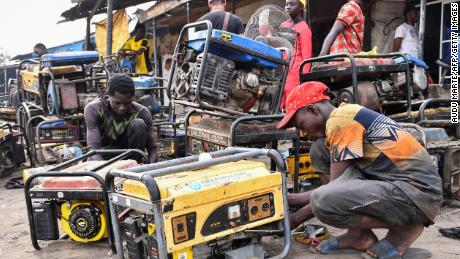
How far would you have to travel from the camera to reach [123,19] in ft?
41.3

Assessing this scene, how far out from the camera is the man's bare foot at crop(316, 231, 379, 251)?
9.91 ft

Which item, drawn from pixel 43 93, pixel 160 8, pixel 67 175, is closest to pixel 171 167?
pixel 67 175

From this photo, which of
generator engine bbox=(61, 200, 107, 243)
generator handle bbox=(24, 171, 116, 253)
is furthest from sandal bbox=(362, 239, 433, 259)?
generator engine bbox=(61, 200, 107, 243)

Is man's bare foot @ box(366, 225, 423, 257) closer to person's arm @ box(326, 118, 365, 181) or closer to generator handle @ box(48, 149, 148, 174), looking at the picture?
person's arm @ box(326, 118, 365, 181)

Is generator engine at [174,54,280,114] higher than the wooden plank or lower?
lower

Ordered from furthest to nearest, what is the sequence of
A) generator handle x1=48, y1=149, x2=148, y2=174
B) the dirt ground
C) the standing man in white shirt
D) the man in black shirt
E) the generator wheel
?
the standing man in white shirt → the generator wheel → the man in black shirt → generator handle x1=48, y1=149, x2=148, y2=174 → the dirt ground

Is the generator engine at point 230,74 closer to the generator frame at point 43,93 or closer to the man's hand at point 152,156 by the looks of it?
the man's hand at point 152,156

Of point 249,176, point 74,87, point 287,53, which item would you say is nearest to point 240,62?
point 287,53

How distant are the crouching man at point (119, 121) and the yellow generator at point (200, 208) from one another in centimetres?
138

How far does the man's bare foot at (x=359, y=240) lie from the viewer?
3020 millimetres

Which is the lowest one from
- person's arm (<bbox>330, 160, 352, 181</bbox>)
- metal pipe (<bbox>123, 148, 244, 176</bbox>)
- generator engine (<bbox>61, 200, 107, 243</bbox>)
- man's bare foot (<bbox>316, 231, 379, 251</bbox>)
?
man's bare foot (<bbox>316, 231, 379, 251</bbox>)

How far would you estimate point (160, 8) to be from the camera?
1138cm

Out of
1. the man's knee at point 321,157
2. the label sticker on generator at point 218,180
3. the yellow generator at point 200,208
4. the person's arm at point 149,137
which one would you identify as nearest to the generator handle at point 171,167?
the yellow generator at point 200,208

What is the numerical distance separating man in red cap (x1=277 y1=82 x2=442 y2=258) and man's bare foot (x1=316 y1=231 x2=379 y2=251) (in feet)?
0.42
